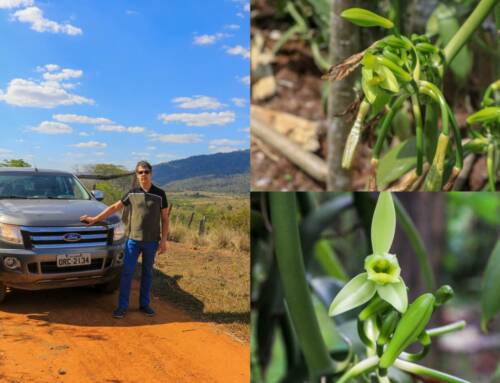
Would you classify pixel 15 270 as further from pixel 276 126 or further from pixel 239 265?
pixel 276 126

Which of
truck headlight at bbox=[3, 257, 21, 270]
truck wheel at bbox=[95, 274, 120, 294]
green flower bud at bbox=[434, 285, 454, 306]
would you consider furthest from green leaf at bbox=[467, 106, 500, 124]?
truck wheel at bbox=[95, 274, 120, 294]

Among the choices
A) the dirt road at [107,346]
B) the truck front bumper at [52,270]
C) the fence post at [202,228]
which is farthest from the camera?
the fence post at [202,228]

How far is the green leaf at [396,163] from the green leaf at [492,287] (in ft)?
0.60

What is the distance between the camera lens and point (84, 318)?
369cm

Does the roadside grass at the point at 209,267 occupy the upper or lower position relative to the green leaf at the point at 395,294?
lower

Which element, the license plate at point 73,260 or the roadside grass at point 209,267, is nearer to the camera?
the license plate at point 73,260

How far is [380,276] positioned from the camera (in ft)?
2.47

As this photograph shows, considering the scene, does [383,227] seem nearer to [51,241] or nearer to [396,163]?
[396,163]

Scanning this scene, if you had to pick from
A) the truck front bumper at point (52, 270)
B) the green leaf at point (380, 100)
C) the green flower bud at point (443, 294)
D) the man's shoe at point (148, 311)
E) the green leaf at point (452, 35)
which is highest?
the green leaf at point (452, 35)

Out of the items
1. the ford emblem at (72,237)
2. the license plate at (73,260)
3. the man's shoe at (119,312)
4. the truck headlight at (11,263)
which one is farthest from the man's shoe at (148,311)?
the truck headlight at (11,263)

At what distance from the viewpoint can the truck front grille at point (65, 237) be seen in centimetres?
361

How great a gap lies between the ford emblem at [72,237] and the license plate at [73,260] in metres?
0.12

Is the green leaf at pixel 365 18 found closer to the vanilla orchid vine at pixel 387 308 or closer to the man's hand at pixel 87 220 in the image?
the vanilla orchid vine at pixel 387 308

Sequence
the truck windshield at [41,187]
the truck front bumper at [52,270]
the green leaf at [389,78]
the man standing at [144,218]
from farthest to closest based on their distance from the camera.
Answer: the truck windshield at [41,187]
the truck front bumper at [52,270]
the man standing at [144,218]
the green leaf at [389,78]
